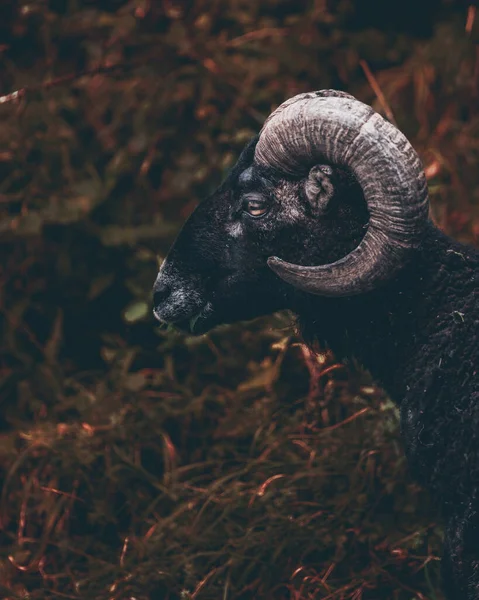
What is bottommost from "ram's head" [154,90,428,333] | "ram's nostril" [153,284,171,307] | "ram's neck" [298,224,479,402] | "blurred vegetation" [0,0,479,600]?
"blurred vegetation" [0,0,479,600]

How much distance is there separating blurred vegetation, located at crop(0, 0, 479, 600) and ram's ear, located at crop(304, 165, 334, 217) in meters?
1.00

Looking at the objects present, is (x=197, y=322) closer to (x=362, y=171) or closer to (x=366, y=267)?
(x=366, y=267)

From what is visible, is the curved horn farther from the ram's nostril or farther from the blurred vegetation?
the blurred vegetation

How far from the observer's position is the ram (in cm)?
306

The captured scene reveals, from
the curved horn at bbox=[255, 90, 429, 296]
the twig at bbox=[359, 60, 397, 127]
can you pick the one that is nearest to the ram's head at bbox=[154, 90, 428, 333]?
the curved horn at bbox=[255, 90, 429, 296]

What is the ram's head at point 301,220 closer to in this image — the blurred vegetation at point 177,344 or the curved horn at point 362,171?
the curved horn at point 362,171

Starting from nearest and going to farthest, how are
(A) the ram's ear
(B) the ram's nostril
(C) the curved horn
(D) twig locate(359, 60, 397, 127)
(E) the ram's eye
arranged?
(C) the curved horn → (A) the ram's ear → (E) the ram's eye → (B) the ram's nostril → (D) twig locate(359, 60, 397, 127)

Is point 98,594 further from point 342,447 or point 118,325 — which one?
point 118,325

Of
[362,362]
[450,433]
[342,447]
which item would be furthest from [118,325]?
[450,433]

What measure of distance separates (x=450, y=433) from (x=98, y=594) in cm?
155

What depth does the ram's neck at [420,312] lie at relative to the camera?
3260 millimetres

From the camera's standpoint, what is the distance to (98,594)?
3.73 metres

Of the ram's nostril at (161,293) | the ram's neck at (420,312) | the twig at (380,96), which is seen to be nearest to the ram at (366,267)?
the ram's neck at (420,312)

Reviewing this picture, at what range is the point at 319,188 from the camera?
323cm
